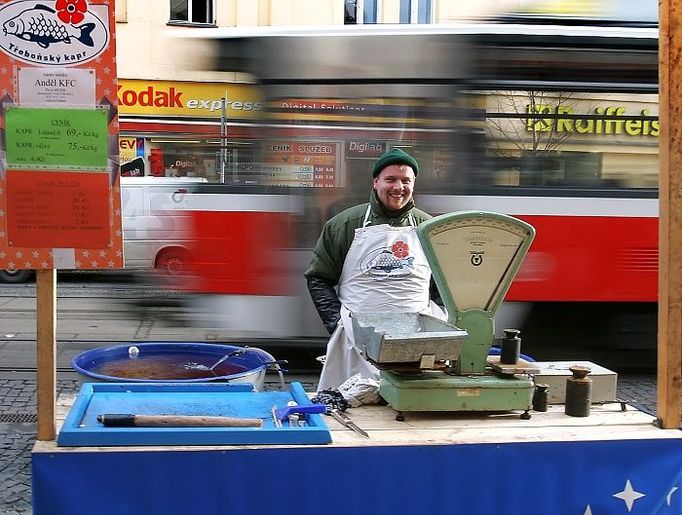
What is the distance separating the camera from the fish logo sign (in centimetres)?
230

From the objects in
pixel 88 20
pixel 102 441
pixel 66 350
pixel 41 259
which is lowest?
pixel 66 350

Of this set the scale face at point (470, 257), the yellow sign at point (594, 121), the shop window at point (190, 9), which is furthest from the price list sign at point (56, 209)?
the shop window at point (190, 9)

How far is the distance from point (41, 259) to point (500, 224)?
5.01 feet

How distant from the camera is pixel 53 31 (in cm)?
231

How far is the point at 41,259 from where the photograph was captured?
2.38 metres

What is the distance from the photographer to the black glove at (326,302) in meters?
3.77

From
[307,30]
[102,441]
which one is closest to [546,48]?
[307,30]

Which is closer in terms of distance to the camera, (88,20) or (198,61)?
(88,20)

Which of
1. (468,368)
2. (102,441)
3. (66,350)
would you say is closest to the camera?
(102,441)

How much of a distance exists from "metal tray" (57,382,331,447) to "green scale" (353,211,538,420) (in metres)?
0.32

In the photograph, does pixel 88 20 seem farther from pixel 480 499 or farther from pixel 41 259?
pixel 480 499

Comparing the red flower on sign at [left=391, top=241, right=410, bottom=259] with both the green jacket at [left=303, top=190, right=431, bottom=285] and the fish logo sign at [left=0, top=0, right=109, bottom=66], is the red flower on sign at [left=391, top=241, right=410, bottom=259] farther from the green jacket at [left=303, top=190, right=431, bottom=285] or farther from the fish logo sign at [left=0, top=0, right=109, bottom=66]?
the fish logo sign at [left=0, top=0, right=109, bottom=66]

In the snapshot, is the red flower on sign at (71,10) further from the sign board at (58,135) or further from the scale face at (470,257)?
the scale face at (470,257)

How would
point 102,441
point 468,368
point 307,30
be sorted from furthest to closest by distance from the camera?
point 307,30 < point 468,368 < point 102,441
